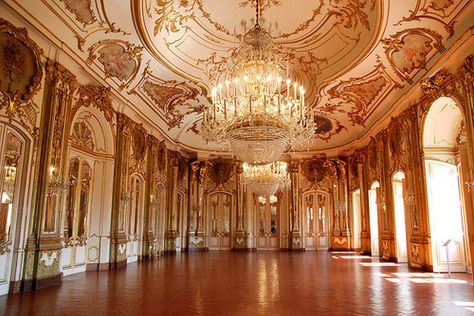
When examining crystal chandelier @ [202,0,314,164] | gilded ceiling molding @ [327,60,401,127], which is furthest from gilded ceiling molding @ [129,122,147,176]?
gilded ceiling molding @ [327,60,401,127]

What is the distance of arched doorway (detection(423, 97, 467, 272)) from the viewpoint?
380 inches

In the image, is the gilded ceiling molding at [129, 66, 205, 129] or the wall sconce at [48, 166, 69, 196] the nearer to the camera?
the wall sconce at [48, 166, 69, 196]

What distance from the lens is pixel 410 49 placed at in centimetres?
919

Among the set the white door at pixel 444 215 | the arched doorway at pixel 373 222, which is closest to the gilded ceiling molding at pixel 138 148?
the white door at pixel 444 215

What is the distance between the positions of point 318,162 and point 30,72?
14035 mm

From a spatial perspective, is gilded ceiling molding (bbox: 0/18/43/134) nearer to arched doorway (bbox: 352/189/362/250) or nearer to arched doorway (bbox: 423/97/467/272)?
arched doorway (bbox: 423/97/467/272)

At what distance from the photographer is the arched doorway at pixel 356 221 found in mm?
17281

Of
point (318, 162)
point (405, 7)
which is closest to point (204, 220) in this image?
point (318, 162)

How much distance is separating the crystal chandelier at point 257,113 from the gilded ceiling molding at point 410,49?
3244 millimetres

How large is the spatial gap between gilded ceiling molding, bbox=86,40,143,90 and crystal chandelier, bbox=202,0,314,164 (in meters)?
3.26

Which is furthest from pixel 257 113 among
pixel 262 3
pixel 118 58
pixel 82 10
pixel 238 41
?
pixel 118 58

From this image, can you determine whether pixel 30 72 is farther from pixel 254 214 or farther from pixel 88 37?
pixel 254 214

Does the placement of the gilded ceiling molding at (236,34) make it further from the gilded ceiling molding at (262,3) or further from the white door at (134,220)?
the white door at (134,220)

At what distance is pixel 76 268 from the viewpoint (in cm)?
953
